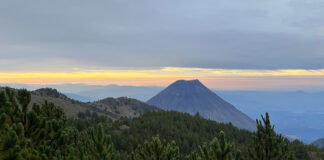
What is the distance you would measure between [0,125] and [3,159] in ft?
8.62

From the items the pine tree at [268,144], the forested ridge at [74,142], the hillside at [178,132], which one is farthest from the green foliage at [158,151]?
the hillside at [178,132]

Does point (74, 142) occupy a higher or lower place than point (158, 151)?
lower

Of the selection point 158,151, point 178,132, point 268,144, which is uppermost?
point 268,144

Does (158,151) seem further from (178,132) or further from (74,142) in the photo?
(178,132)

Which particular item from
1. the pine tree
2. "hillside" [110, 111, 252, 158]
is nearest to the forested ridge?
the pine tree

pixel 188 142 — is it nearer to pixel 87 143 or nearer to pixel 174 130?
pixel 174 130

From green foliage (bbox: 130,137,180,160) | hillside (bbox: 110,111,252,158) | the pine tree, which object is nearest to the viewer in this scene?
green foliage (bbox: 130,137,180,160)

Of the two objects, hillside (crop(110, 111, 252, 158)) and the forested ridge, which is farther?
hillside (crop(110, 111, 252, 158))

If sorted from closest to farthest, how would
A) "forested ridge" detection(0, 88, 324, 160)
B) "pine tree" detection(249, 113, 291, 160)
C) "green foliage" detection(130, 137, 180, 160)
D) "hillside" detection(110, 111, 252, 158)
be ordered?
"forested ridge" detection(0, 88, 324, 160), "green foliage" detection(130, 137, 180, 160), "pine tree" detection(249, 113, 291, 160), "hillside" detection(110, 111, 252, 158)

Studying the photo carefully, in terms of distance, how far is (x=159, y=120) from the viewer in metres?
125

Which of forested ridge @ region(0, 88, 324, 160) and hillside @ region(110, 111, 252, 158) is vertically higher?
forested ridge @ region(0, 88, 324, 160)

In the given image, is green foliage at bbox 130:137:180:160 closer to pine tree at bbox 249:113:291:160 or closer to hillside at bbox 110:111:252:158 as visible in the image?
pine tree at bbox 249:113:291:160

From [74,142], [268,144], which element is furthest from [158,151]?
[268,144]

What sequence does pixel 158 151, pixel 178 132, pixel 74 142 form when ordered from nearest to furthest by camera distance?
pixel 158 151, pixel 74 142, pixel 178 132
